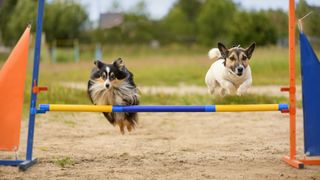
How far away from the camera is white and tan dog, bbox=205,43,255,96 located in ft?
19.4

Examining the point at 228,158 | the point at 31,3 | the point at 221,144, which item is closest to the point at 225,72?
the point at 228,158

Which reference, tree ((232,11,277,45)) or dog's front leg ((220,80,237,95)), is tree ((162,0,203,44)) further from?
dog's front leg ((220,80,237,95))

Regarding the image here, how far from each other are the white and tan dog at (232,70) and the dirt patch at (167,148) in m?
0.90

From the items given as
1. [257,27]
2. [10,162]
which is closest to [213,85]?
[10,162]

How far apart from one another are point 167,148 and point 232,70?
1.92 metres

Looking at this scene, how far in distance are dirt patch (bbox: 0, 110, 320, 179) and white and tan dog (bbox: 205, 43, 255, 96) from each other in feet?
2.97

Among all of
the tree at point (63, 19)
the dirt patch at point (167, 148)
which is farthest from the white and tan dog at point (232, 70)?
the tree at point (63, 19)

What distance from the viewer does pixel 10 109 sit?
20.0 ft

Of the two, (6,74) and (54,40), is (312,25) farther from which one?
(54,40)

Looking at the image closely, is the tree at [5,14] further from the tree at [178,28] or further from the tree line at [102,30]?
the tree at [178,28]

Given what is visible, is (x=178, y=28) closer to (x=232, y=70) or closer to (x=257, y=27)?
(x=257, y=27)

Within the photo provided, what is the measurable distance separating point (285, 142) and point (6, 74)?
13.5 feet

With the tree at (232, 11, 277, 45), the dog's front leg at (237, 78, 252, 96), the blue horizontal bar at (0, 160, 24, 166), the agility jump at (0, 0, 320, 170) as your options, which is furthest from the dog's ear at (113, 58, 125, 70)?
the tree at (232, 11, 277, 45)

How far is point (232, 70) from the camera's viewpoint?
598 centimetres
